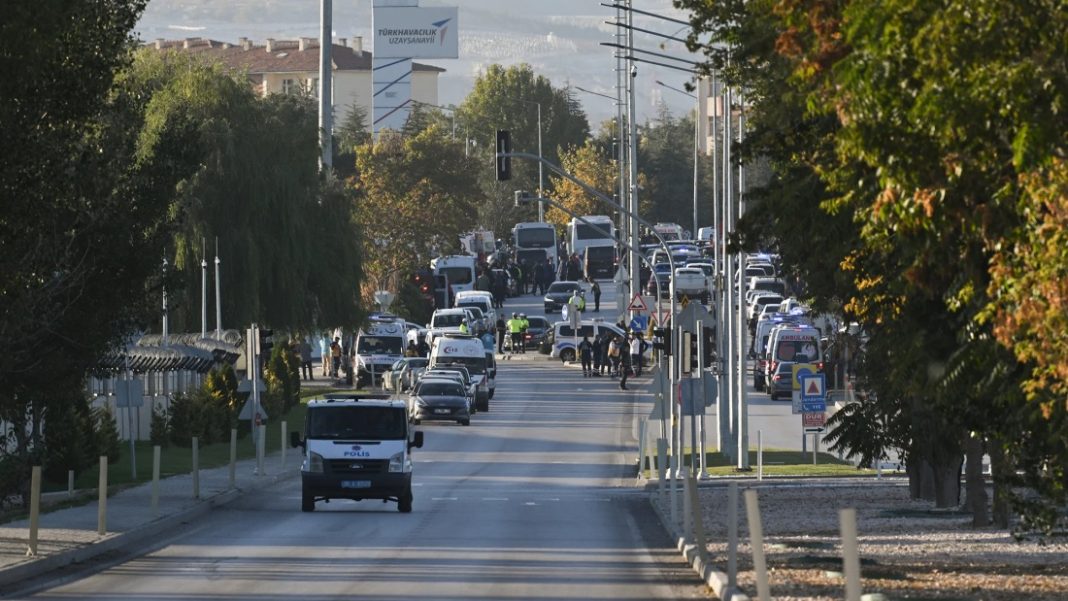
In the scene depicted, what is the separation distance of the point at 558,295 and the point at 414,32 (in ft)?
269

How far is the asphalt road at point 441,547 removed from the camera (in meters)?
19.5

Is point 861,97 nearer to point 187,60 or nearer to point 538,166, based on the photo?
point 187,60

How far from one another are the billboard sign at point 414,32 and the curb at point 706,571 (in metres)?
154

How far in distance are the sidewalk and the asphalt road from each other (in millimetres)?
468

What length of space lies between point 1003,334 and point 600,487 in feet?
91.1

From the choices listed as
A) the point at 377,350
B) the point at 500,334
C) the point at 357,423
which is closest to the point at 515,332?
the point at 500,334

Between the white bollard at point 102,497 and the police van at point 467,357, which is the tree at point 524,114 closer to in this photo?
the police van at point 467,357

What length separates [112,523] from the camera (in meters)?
27.3

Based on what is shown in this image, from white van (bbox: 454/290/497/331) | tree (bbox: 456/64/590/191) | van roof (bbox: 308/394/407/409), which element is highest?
tree (bbox: 456/64/590/191)

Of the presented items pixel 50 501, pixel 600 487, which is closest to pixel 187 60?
pixel 600 487

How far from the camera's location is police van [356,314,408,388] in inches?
2795

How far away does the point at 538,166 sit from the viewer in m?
164

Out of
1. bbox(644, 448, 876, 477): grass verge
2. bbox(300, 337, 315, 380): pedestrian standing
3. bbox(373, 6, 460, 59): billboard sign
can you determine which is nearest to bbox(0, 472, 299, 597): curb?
bbox(644, 448, 876, 477): grass verge

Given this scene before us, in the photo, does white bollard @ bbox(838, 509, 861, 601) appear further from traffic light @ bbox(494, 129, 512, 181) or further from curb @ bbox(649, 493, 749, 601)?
traffic light @ bbox(494, 129, 512, 181)
